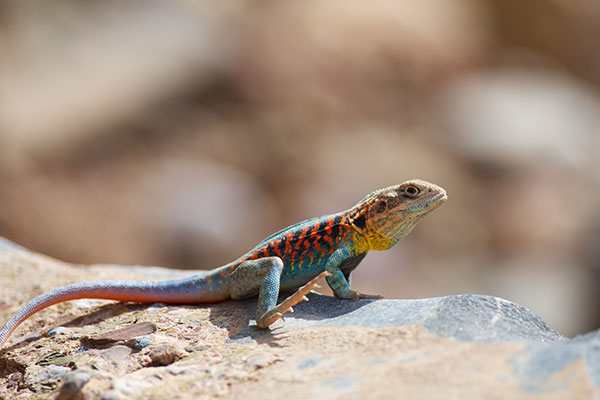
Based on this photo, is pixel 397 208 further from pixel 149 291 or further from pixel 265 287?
pixel 149 291

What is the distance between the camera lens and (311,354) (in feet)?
15.0

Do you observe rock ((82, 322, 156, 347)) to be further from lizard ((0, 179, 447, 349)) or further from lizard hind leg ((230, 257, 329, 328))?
lizard hind leg ((230, 257, 329, 328))

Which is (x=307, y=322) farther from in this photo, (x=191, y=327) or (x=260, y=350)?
(x=191, y=327)

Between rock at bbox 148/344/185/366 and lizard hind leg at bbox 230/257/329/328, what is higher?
lizard hind leg at bbox 230/257/329/328

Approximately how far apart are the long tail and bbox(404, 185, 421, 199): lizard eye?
192 centimetres

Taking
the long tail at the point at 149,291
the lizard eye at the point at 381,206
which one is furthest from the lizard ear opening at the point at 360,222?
the long tail at the point at 149,291

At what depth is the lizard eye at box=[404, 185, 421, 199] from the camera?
5.73 m

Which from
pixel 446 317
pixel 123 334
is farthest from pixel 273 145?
pixel 446 317

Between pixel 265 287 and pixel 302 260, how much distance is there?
21.7 inches

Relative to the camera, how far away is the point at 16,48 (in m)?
18.6

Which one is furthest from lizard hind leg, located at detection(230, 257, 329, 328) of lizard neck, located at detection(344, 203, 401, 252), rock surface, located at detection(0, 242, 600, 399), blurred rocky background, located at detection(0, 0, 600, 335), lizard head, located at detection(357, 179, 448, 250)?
blurred rocky background, located at detection(0, 0, 600, 335)

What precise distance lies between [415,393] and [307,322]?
1624mm

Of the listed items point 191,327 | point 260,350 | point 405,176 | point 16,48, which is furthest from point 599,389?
point 16,48

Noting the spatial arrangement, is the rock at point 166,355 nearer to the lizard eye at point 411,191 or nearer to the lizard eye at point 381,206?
the lizard eye at point 381,206
